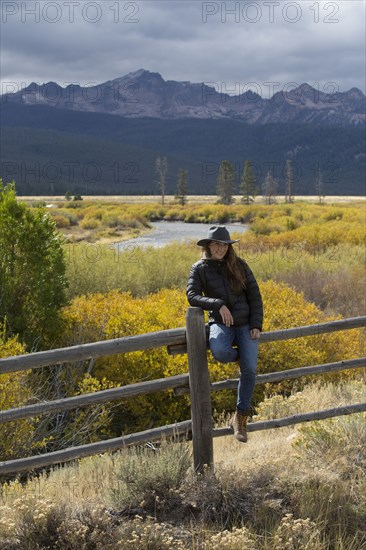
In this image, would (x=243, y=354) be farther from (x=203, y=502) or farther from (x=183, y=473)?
(x=203, y=502)

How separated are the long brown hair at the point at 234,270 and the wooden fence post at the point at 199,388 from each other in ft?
1.49

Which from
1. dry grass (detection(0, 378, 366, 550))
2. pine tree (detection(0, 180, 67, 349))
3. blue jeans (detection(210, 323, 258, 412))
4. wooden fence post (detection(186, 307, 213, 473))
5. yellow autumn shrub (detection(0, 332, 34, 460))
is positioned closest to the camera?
dry grass (detection(0, 378, 366, 550))

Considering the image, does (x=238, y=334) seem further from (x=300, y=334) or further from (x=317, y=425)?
(x=317, y=425)

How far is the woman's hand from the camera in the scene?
15.4ft

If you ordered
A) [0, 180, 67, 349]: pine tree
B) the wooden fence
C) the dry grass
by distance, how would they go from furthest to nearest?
[0, 180, 67, 349]: pine tree
the wooden fence
the dry grass

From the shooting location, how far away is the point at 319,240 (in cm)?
2466

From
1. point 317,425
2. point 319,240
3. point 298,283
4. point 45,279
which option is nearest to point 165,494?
point 317,425

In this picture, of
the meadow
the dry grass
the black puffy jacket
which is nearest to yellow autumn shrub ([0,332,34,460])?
the meadow

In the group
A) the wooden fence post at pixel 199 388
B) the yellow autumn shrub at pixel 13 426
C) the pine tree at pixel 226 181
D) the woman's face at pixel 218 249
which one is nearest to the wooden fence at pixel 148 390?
the wooden fence post at pixel 199 388

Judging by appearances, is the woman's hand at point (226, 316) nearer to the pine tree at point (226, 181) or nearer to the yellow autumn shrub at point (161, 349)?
the yellow autumn shrub at point (161, 349)

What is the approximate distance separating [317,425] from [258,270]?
1146 cm

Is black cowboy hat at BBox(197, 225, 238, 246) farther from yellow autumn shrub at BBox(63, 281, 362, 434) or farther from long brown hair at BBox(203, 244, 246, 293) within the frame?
yellow autumn shrub at BBox(63, 281, 362, 434)

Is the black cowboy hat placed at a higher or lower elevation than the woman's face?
higher

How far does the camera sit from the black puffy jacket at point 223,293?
489cm
